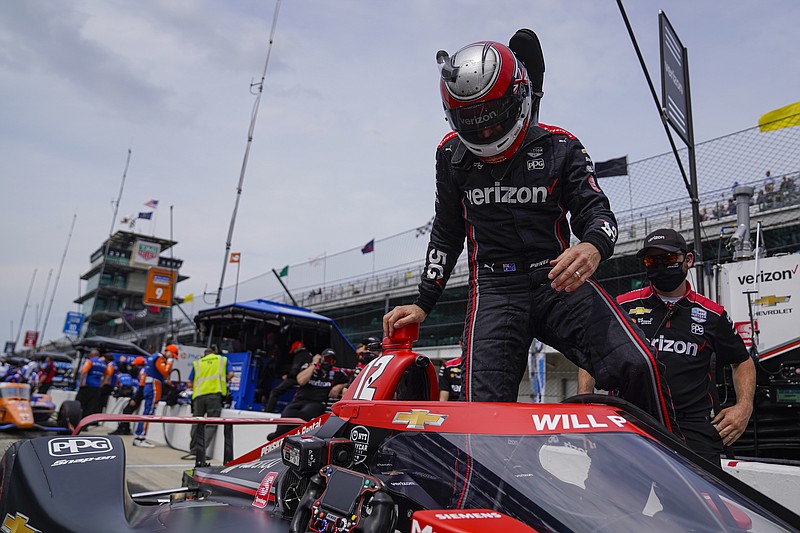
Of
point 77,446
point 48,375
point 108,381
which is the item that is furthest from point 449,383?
point 48,375

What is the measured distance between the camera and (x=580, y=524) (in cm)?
129

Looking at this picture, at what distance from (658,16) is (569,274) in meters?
4.51

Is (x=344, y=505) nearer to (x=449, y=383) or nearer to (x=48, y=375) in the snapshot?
(x=449, y=383)

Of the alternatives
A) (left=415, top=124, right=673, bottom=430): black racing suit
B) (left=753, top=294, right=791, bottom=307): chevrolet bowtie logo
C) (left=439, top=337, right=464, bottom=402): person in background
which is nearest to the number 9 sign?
(left=439, top=337, right=464, bottom=402): person in background

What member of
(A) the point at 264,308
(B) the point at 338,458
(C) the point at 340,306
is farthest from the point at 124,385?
(B) the point at 338,458

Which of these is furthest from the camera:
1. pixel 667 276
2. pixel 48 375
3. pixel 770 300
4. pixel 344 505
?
pixel 48 375

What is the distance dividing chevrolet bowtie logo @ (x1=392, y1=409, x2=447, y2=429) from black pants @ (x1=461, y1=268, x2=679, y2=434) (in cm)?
60

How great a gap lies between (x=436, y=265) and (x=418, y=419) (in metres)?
1.15

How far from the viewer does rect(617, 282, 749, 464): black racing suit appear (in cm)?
297

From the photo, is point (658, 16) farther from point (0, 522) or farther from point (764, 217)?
point (0, 522)

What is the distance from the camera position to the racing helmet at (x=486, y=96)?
7.44 feet

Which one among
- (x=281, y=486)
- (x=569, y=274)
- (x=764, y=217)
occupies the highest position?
(x=764, y=217)

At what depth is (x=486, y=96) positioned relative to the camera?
2.27 metres

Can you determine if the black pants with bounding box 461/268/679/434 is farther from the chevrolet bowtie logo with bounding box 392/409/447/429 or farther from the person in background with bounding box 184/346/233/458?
the person in background with bounding box 184/346/233/458
